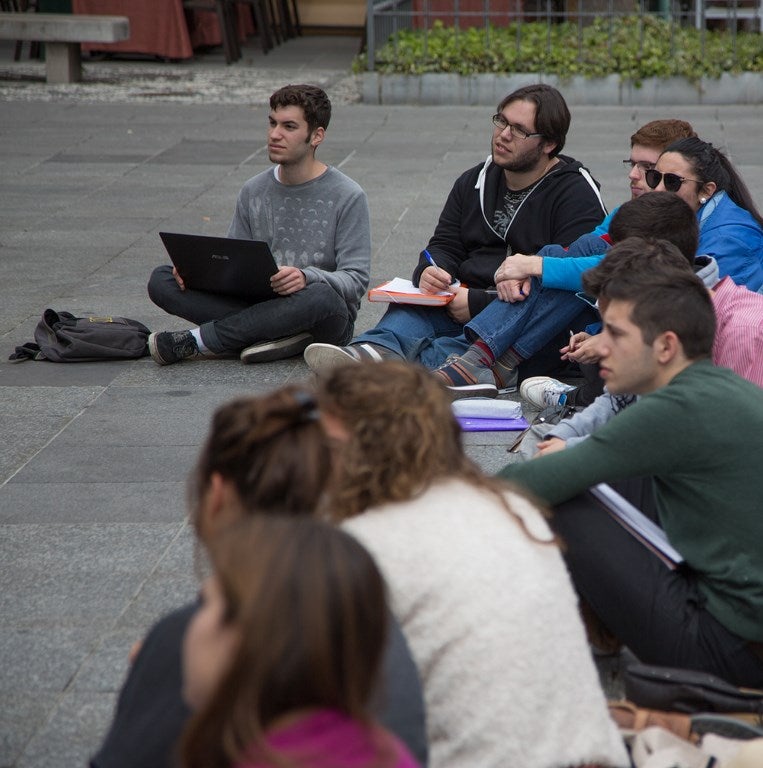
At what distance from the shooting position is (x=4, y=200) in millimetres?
9648

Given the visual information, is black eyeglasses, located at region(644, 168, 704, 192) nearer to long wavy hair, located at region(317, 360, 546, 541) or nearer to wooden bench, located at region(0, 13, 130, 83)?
long wavy hair, located at region(317, 360, 546, 541)

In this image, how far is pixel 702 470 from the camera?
2953mm

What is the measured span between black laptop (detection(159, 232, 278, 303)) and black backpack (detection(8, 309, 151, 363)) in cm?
38

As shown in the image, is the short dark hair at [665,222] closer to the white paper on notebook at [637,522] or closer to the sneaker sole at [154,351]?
the white paper on notebook at [637,522]

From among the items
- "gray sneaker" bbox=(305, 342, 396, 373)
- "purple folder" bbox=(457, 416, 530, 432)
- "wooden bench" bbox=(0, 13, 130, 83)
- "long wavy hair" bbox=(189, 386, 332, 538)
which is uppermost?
"long wavy hair" bbox=(189, 386, 332, 538)

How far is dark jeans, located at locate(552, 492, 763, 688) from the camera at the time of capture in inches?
119

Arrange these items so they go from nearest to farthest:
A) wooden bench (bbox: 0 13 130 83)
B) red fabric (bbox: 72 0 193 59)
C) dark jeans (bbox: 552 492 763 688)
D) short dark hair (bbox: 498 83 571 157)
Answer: dark jeans (bbox: 552 492 763 688), short dark hair (bbox: 498 83 571 157), wooden bench (bbox: 0 13 130 83), red fabric (bbox: 72 0 193 59)

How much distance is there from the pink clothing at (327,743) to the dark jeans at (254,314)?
4.29 meters

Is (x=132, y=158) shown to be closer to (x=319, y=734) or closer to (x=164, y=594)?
(x=164, y=594)

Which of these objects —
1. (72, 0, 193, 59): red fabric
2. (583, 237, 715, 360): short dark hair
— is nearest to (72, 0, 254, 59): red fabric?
(72, 0, 193, 59): red fabric

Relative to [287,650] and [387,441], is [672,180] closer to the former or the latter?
[387,441]

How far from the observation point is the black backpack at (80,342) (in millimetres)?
5988

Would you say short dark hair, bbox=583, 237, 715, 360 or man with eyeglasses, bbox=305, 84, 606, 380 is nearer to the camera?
short dark hair, bbox=583, 237, 715, 360

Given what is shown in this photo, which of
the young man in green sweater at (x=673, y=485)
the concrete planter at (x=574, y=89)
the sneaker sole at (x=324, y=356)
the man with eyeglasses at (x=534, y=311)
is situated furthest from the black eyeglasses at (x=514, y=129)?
the concrete planter at (x=574, y=89)
